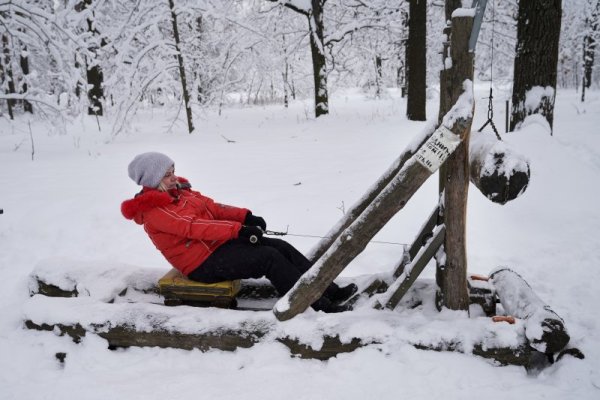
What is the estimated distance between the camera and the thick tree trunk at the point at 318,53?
1245cm

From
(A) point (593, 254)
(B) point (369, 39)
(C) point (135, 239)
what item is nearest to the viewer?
(A) point (593, 254)

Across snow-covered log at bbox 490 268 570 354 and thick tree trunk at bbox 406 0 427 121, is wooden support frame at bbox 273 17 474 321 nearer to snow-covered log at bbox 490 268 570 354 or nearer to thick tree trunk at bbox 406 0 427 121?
snow-covered log at bbox 490 268 570 354

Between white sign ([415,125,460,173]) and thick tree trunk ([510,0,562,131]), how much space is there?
443cm

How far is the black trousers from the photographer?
3072mm

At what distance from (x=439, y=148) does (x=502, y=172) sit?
349 mm

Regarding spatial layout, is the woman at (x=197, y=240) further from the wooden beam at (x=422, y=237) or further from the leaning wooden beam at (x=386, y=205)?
the wooden beam at (x=422, y=237)

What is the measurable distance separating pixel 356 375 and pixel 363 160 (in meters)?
5.69

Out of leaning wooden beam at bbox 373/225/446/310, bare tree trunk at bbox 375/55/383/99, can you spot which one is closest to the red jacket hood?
leaning wooden beam at bbox 373/225/446/310

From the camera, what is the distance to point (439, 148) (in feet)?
7.71

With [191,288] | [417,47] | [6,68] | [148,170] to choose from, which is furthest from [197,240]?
[6,68]

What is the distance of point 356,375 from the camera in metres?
2.50

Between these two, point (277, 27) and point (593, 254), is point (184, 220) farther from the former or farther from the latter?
point (277, 27)

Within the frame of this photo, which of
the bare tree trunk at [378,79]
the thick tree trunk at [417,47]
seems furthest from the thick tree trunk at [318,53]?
the bare tree trunk at [378,79]

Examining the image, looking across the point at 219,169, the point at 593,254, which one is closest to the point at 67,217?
the point at 219,169
